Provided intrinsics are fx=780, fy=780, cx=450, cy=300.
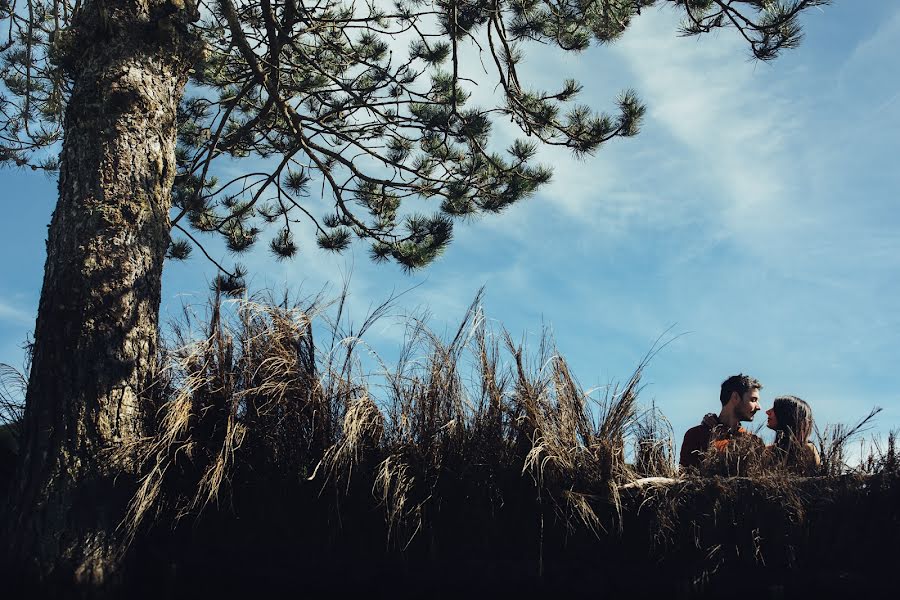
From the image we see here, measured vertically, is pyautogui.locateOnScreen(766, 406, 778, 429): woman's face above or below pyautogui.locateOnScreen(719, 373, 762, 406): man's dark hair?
below

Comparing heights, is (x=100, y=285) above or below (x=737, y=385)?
above

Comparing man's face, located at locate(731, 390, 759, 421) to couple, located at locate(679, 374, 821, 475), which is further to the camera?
man's face, located at locate(731, 390, 759, 421)

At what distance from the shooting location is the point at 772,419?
4.34 metres

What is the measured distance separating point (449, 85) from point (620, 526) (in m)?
4.00

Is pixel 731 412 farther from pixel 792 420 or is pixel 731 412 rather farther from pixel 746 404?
pixel 792 420

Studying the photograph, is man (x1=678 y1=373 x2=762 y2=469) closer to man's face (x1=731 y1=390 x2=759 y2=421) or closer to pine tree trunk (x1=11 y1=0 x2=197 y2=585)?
man's face (x1=731 y1=390 x2=759 y2=421)

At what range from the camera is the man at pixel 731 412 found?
14.7 ft

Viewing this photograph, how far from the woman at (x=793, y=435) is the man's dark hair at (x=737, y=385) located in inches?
9.7

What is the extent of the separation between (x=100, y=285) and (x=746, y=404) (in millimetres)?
3667

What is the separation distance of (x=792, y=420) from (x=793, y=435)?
0.53 feet

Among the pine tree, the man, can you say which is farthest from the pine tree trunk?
the man

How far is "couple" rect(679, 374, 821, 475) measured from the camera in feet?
12.8

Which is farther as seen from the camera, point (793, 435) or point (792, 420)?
point (792, 420)

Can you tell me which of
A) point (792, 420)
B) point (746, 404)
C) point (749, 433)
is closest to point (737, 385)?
point (746, 404)
